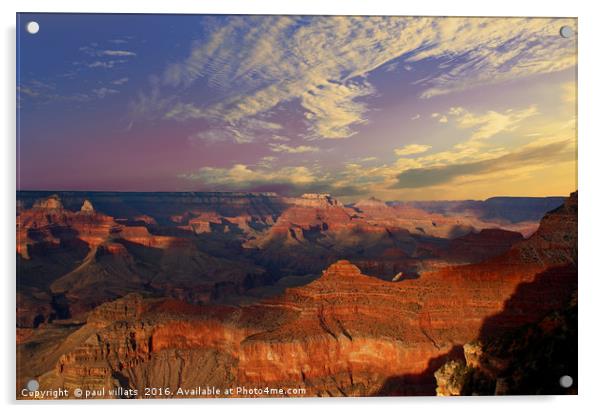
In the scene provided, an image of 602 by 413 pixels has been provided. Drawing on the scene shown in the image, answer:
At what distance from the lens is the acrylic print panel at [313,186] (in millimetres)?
5945

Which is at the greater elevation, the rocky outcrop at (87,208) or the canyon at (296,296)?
the rocky outcrop at (87,208)

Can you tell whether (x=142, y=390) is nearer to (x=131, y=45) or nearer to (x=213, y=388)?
(x=213, y=388)

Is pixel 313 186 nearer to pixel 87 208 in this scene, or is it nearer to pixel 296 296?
pixel 296 296

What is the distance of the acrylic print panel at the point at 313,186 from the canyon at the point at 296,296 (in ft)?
0.07

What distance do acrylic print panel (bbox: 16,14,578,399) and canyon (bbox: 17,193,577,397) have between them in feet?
0.07

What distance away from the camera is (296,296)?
6500mm

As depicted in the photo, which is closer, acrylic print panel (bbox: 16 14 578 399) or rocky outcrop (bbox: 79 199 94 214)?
acrylic print panel (bbox: 16 14 578 399)

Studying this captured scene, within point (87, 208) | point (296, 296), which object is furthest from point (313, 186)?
point (87, 208)

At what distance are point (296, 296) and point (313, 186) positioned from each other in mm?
1209

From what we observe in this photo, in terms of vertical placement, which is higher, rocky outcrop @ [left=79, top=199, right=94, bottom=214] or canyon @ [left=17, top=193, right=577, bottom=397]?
rocky outcrop @ [left=79, top=199, right=94, bottom=214]

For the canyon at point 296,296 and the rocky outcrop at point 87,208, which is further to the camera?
the rocky outcrop at point 87,208

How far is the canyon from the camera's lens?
6.00m

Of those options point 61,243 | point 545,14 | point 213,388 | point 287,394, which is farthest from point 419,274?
point 61,243

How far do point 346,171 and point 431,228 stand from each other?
1208mm
